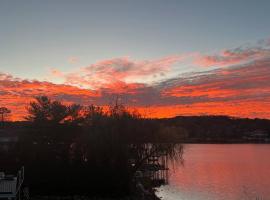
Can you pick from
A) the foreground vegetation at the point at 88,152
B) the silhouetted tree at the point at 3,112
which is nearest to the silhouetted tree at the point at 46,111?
the foreground vegetation at the point at 88,152

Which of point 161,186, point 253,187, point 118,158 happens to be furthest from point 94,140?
point 253,187

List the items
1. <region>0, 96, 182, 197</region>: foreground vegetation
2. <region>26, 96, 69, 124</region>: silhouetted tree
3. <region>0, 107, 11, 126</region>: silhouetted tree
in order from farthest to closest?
1. <region>0, 107, 11, 126</region>: silhouetted tree
2. <region>26, 96, 69, 124</region>: silhouetted tree
3. <region>0, 96, 182, 197</region>: foreground vegetation

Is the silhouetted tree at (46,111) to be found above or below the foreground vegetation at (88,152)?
above

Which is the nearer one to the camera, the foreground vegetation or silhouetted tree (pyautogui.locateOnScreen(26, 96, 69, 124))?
the foreground vegetation

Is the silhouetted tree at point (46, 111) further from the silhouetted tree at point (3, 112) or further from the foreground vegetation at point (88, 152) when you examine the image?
the silhouetted tree at point (3, 112)

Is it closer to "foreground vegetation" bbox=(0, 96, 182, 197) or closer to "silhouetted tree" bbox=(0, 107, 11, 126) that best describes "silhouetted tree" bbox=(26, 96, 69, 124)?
"foreground vegetation" bbox=(0, 96, 182, 197)

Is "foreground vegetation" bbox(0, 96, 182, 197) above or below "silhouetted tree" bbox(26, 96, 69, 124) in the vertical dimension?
below

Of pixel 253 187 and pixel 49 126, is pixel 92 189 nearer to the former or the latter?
pixel 49 126

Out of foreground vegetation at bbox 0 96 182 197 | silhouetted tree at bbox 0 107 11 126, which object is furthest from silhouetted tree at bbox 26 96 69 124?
silhouetted tree at bbox 0 107 11 126

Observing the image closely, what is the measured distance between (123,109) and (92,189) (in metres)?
8.93

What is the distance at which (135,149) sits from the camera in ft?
122

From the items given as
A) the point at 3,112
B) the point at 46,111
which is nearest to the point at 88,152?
the point at 46,111

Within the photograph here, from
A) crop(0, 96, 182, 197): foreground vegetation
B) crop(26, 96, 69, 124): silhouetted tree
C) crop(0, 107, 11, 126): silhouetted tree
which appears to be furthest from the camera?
crop(0, 107, 11, 126): silhouetted tree

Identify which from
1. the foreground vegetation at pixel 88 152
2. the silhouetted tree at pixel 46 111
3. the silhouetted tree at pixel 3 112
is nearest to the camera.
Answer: the foreground vegetation at pixel 88 152
